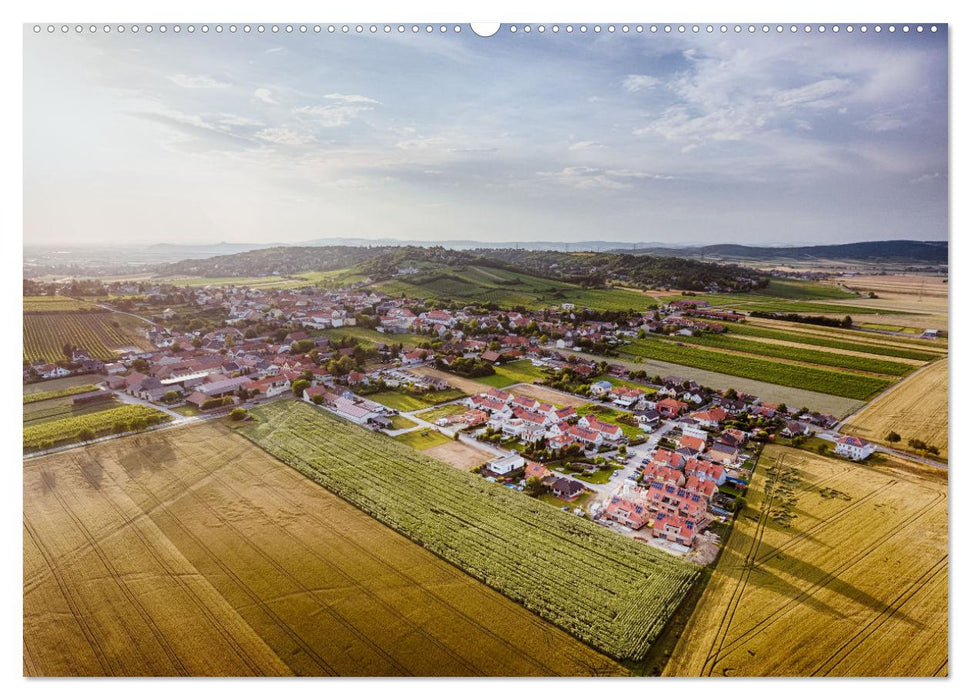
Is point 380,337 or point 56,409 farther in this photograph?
point 380,337

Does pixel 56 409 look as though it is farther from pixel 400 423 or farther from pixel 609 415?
pixel 609 415

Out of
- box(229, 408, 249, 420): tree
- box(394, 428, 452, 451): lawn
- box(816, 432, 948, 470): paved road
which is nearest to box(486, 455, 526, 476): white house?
box(394, 428, 452, 451): lawn

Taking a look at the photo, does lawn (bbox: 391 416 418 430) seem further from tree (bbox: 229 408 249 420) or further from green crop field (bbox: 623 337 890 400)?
green crop field (bbox: 623 337 890 400)

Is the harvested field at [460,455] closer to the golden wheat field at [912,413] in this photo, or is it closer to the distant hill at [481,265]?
the distant hill at [481,265]

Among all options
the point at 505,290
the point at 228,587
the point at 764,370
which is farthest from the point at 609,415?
the point at 228,587

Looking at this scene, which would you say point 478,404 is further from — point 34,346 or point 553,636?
point 34,346

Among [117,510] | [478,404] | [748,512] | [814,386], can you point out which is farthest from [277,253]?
[814,386]

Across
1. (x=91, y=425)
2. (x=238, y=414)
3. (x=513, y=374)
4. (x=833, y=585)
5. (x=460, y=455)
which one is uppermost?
(x=91, y=425)
